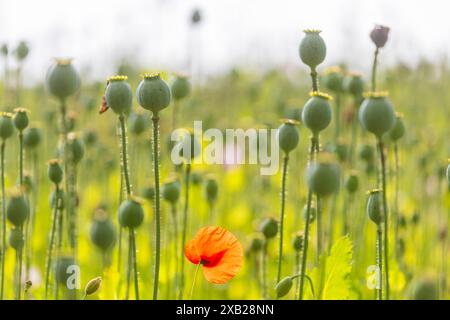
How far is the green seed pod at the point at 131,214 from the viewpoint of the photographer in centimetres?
100

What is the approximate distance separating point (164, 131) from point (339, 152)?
3.08 ft

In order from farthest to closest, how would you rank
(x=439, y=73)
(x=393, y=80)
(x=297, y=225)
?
(x=439, y=73) → (x=393, y=80) → (x=297, y=225)

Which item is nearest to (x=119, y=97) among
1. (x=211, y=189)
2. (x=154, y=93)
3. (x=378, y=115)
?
(x=154, y=93)

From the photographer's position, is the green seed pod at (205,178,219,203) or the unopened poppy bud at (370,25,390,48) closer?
the unopened poppy bud at (370,25,390,48)

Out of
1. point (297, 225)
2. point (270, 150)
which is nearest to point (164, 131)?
point (270, 150)

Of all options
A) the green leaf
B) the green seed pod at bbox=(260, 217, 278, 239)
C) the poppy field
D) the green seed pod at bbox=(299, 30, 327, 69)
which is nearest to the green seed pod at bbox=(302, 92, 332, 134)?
the poppy field

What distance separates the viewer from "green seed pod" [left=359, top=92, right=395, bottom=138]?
903 mm

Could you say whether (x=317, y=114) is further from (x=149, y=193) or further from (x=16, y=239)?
(x=149, y=193)

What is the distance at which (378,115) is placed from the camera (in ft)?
2.96

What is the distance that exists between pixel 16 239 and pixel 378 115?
1.95 ft

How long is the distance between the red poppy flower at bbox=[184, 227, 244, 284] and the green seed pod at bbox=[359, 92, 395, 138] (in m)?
0.23

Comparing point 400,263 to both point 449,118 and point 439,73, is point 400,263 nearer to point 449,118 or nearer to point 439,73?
point 449,118

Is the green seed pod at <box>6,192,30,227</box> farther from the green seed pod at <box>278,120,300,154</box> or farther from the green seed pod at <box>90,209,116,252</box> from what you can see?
the green seed pod at <box>278,120,300,154</box>

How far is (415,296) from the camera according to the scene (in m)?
0.84
